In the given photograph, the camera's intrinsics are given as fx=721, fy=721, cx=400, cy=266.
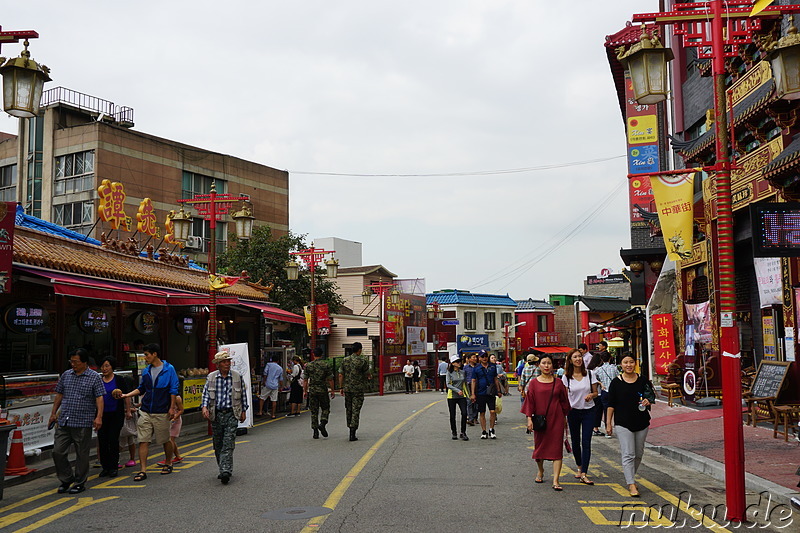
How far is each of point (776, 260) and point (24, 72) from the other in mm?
14670

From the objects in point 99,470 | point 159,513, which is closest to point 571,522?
point 159,513

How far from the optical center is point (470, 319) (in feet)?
226

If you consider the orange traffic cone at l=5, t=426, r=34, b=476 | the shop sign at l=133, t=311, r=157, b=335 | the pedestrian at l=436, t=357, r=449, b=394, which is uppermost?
the shop sign at l=133, t=311, r=157, b=335

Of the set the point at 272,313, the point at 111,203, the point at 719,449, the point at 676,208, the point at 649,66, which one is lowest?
the point at 719,449

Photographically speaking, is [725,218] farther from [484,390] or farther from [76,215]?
[76,215]

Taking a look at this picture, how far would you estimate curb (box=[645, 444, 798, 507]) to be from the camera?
8172 millimetres

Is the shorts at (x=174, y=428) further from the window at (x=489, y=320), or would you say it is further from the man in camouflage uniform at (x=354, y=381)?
the window at (x=489, y=320)

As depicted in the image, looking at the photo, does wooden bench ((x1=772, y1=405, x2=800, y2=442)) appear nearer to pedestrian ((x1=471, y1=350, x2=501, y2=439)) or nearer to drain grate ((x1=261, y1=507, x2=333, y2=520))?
pedestrian ((x1=471, y1=350, x2=501, y2=439))

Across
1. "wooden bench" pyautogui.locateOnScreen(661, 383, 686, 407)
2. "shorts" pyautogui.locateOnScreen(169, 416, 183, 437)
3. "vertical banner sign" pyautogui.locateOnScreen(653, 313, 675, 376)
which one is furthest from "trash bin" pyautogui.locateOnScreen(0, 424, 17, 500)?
"vertical banner sign" pyautogui.locateOnScreen(653, 313, 675, 376)

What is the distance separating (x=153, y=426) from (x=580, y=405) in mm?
5926

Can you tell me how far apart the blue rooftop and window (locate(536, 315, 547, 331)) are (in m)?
2.77

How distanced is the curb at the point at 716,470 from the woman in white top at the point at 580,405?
1.75 metres

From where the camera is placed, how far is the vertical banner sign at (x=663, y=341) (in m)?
23.1

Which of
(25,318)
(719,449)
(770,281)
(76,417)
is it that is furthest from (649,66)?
(25,318)
